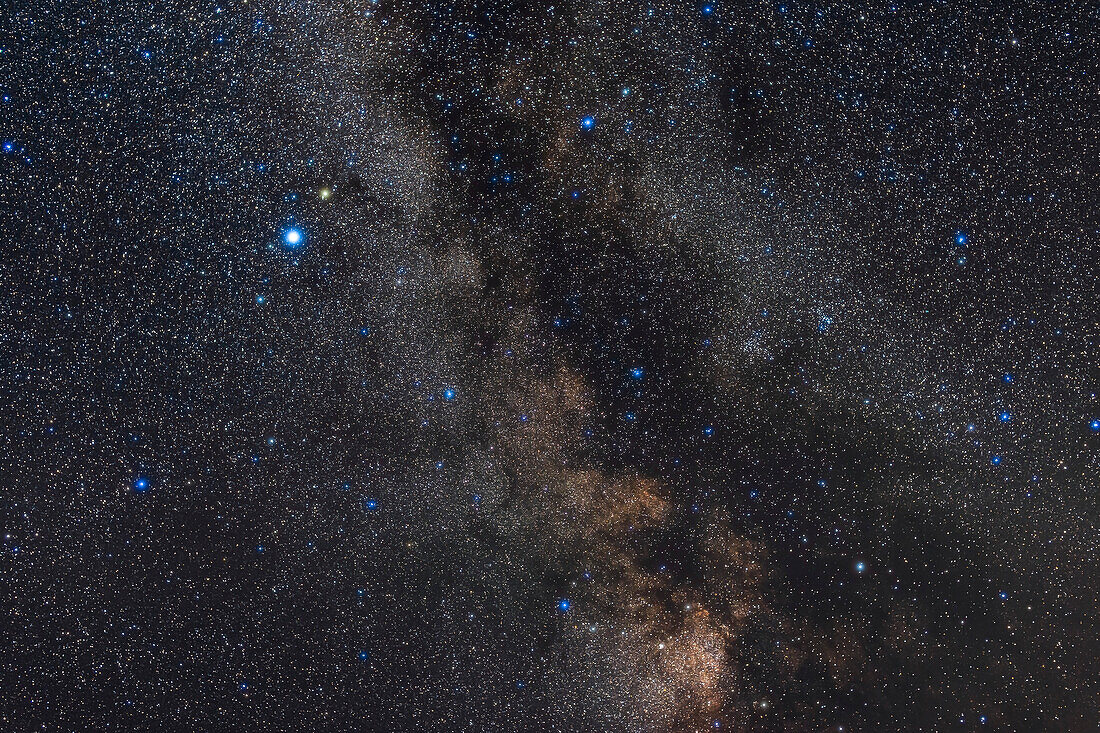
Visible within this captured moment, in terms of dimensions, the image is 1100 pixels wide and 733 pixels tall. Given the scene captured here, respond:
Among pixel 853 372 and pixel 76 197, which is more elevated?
pixel 76 197

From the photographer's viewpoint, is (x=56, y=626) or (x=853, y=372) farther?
(x=853, y=372)

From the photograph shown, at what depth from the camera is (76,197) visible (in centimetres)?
186

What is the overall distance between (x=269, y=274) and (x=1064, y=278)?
2807 mm

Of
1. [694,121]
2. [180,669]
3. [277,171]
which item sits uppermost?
[694,121]

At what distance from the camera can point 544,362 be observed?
218 cm

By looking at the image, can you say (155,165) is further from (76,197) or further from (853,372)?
(853,372)

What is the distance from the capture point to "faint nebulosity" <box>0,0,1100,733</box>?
1.89 metres

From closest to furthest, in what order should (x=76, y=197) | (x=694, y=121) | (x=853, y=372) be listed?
(x=76, y=197) → (x=694, y=121) → (x=853, y=372)

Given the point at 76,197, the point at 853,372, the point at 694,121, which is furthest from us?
the point at 853,372

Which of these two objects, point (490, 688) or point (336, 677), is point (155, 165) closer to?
point (336, 677)

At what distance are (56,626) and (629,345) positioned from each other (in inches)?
89.6

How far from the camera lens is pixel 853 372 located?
2.18 metres

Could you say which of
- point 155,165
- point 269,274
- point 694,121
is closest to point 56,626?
point 269,274

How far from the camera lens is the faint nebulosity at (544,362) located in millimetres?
1894
